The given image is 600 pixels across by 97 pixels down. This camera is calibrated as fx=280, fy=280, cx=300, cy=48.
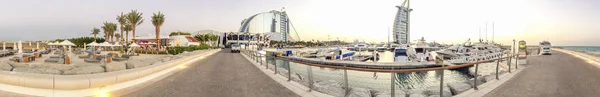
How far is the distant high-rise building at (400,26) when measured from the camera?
129 meters

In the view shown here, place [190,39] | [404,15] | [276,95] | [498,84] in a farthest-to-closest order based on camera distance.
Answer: [404,15] → [190,39] → [498,84] → [276,95]

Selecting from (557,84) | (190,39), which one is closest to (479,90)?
(557,84)

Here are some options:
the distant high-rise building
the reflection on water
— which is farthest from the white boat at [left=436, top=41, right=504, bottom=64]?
the distant high-rise building

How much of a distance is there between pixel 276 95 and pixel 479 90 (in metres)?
4.37

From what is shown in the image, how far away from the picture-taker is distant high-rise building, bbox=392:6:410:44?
5085 inches

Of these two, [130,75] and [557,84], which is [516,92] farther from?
[130,75]

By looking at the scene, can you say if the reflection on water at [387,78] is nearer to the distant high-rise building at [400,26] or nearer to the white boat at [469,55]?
the white boat at [469,55]

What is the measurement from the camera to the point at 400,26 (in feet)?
429

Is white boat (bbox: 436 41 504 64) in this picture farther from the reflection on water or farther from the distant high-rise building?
the distant high-rise building

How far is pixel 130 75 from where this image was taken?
25.2 ft

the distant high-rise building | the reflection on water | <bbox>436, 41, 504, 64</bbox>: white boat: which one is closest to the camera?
the reflection on water

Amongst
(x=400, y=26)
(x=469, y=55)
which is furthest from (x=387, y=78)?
(x=400, y=26)

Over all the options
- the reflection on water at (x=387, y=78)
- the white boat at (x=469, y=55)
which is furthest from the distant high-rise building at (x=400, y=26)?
the reflection on water at (x=387, y=78)

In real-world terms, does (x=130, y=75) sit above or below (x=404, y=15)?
below
